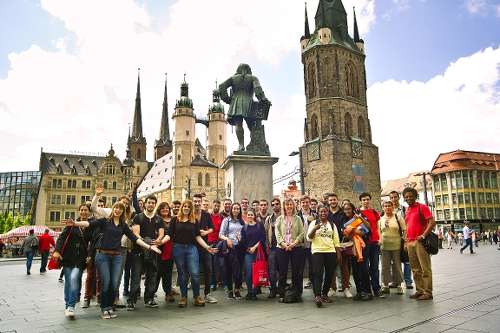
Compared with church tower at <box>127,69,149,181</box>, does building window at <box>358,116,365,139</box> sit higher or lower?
lower

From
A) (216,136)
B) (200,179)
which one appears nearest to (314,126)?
(200,179)

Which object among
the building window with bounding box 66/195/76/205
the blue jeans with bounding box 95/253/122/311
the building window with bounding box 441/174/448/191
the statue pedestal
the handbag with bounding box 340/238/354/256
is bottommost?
the blue jeans with bounding box 95/253/122/311

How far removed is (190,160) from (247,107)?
200ft

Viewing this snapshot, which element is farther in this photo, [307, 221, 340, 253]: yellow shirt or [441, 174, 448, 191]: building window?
[441, 174, 448, 191]: building window

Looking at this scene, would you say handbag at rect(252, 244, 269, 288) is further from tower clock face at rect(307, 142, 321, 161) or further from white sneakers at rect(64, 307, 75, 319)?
tower clock face at rect(307, 142, 321, 161)

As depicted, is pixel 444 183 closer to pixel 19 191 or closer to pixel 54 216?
pixel 54 216

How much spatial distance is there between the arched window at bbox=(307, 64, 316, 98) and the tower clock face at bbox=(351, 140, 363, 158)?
27.1ft

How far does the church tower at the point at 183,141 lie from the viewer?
69.2 meters

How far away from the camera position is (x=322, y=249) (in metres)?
6.14

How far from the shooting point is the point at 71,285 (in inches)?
211

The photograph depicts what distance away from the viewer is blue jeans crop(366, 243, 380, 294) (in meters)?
6.72

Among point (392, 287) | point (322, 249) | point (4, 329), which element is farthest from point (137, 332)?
point (392, 287)

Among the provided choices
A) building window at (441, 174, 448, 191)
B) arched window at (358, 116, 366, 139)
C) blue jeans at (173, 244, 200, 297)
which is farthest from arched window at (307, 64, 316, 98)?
blue jeans at (173, 244, 200, 297)

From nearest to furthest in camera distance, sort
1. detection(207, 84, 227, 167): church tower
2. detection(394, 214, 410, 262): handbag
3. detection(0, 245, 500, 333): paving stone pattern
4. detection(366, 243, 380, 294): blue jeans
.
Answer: detection(0, 245, 500, 333): paving stone pattern
detection(366, 243, 380, 294): blue jeans
detection(394, 214, 410, 262): handbag
detection(207, 84, 227, 167): church tower
